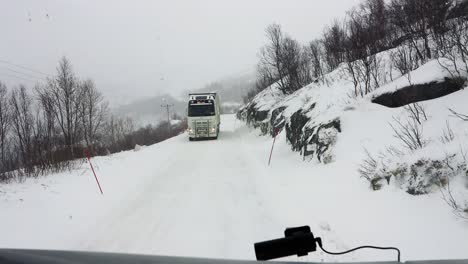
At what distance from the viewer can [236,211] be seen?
24.6 feet

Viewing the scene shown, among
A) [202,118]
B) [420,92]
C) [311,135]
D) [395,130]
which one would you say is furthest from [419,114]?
[202,118]

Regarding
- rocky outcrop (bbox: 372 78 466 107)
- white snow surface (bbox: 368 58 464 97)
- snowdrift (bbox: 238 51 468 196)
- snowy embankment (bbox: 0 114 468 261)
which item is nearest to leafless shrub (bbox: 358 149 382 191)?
snowdrift (bbox: 238 51 468 196)

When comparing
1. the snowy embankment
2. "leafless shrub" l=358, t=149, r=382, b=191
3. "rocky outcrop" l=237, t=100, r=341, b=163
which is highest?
"rocky outcrop" l=237, t=100, r=341, b=163

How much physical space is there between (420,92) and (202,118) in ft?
59.6

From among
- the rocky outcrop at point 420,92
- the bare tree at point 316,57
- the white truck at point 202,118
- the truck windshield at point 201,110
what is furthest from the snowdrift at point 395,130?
the bare tree at point 316,57

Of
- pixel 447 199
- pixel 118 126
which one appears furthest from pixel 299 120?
pixel 118 126

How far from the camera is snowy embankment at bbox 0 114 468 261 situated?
5113 millimetres

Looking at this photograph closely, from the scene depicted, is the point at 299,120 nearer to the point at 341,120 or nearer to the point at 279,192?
the point at 341,120

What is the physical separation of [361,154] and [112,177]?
9120 mm

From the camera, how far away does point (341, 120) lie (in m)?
11.0

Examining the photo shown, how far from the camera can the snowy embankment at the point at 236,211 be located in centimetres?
511

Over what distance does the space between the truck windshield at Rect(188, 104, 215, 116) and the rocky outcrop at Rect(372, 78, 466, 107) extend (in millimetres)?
16400

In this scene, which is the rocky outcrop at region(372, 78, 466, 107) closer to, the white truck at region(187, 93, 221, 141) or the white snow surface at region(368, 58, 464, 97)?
the white snow surface at region(368, 58, 464, 97)

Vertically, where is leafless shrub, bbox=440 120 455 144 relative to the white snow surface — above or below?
below
